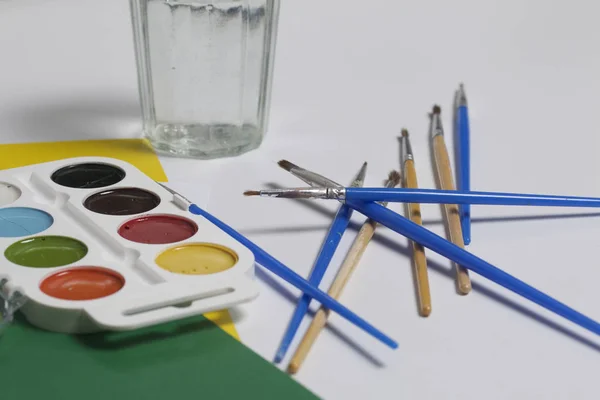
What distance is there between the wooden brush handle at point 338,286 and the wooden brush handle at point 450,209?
0.06 meters

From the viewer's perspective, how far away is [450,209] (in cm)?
68

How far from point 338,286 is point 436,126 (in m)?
0.33

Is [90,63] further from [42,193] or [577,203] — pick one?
[577,203]

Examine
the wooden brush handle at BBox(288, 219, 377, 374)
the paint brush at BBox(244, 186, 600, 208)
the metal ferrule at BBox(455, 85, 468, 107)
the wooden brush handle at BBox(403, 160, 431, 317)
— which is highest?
the paint brush at BBox(244, 186, 600, 208)

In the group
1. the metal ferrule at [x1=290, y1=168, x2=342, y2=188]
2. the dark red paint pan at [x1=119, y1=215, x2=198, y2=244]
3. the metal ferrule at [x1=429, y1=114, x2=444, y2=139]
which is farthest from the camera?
the metal ferrule at [x1=429, y1=114, x2=444, y2=139]

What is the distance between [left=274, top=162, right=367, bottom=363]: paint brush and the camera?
521 mm

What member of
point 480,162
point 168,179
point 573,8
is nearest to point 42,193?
point 168,179

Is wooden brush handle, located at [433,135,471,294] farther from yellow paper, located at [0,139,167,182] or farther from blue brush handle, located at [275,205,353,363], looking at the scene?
yellow paper, located at [0,139,167,182]

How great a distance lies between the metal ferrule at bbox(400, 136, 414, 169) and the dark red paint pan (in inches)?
9.9

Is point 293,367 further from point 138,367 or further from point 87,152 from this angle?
point 87,152

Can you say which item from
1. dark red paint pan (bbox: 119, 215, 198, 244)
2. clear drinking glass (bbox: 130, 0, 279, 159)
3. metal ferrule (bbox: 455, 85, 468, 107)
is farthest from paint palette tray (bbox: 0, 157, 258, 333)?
metal ferrule (bbox: 455, 85, 468, 107)

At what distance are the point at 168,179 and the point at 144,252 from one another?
0.19 meters

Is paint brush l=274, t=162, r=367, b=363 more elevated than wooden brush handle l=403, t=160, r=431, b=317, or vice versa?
wooden brush handle l=403, t=160, r=431, b=317

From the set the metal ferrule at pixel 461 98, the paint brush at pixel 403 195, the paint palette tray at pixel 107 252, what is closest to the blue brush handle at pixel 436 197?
the paint brush at pixel 403 195
